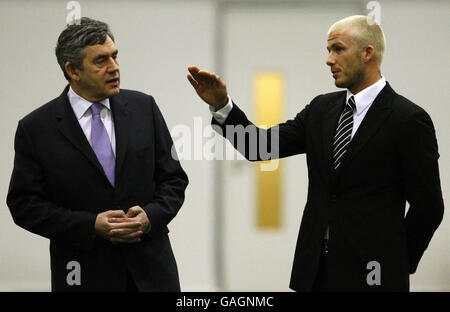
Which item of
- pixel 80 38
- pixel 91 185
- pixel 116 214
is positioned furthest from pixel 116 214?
pixel 80 38

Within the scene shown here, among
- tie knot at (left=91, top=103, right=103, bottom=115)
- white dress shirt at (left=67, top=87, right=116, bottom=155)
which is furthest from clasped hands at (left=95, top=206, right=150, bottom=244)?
tie knot at (left=91, top=103, right=103, bottom=115)

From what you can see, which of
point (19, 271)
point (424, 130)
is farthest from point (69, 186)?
point (19, 271)

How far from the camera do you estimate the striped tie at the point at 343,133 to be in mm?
2219

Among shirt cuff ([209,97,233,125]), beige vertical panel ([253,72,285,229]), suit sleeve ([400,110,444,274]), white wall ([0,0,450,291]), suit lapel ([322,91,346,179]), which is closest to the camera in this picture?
suit sleeve ([400,110,444,274])

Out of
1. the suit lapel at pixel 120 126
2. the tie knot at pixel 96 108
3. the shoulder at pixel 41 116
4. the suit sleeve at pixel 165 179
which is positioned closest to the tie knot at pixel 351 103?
the suit sleeve at pixel 165 179

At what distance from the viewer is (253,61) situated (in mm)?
4574

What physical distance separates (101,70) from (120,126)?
0.20m

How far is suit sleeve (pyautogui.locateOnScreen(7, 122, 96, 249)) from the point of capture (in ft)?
7.00

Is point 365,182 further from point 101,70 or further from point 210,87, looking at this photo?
point 101,70

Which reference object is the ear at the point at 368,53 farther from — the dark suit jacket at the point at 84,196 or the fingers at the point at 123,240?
the fingers at the point at 123,240

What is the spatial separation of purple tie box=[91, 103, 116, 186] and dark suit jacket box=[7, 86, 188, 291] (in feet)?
0.10

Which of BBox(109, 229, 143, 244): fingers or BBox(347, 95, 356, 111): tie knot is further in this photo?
BBox(347, 95, 356, 111): tie knot

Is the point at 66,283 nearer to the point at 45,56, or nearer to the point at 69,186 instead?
the point at 69,186

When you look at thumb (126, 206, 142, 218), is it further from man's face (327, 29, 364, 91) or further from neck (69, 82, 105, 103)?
man's face (327, 29, 364, 91)
